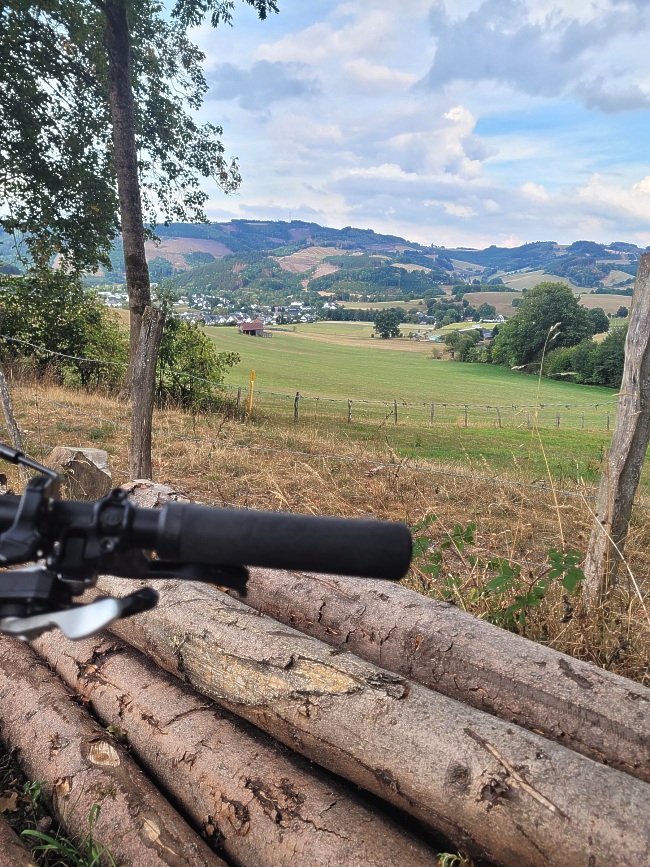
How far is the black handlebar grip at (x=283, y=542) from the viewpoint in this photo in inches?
33.5

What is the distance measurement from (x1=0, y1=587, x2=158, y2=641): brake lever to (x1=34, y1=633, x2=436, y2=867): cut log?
162 cm

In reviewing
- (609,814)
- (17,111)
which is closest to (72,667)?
(609,814)

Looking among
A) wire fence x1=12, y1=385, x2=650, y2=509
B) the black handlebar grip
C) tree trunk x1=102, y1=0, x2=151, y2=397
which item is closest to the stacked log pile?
the black handlebar grip

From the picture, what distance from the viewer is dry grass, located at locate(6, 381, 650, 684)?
3385 mm

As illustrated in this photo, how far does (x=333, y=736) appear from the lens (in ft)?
7.27

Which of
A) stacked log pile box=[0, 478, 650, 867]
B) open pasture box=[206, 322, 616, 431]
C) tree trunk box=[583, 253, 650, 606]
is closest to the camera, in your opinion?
stacked log pile box=[0, 478, 650, 867]

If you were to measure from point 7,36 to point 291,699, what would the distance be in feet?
52.4

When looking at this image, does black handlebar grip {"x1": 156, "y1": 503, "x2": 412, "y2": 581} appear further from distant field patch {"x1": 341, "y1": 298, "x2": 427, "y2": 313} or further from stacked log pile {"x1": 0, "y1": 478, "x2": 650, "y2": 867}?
distant field patch {"x1": 341, "y1": 298, "x2": 427, "y2": 313}

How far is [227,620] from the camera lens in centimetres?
274

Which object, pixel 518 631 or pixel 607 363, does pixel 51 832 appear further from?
pixel 607 363

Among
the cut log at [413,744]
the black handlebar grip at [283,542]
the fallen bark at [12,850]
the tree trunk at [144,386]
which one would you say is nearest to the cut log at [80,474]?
the tree trunk at [144,386]

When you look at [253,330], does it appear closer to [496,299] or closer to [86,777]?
[496,299]

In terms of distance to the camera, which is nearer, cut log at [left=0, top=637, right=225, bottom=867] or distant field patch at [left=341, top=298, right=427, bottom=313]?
cut log at [left=0, top=637, right=225, bottom=867]

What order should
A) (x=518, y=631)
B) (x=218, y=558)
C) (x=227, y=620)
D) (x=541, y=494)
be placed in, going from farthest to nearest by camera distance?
1. (x=541, y=494)
2. (x=518, y=631)
3. (x=227, y=620)
4. (x=218, y=558)
